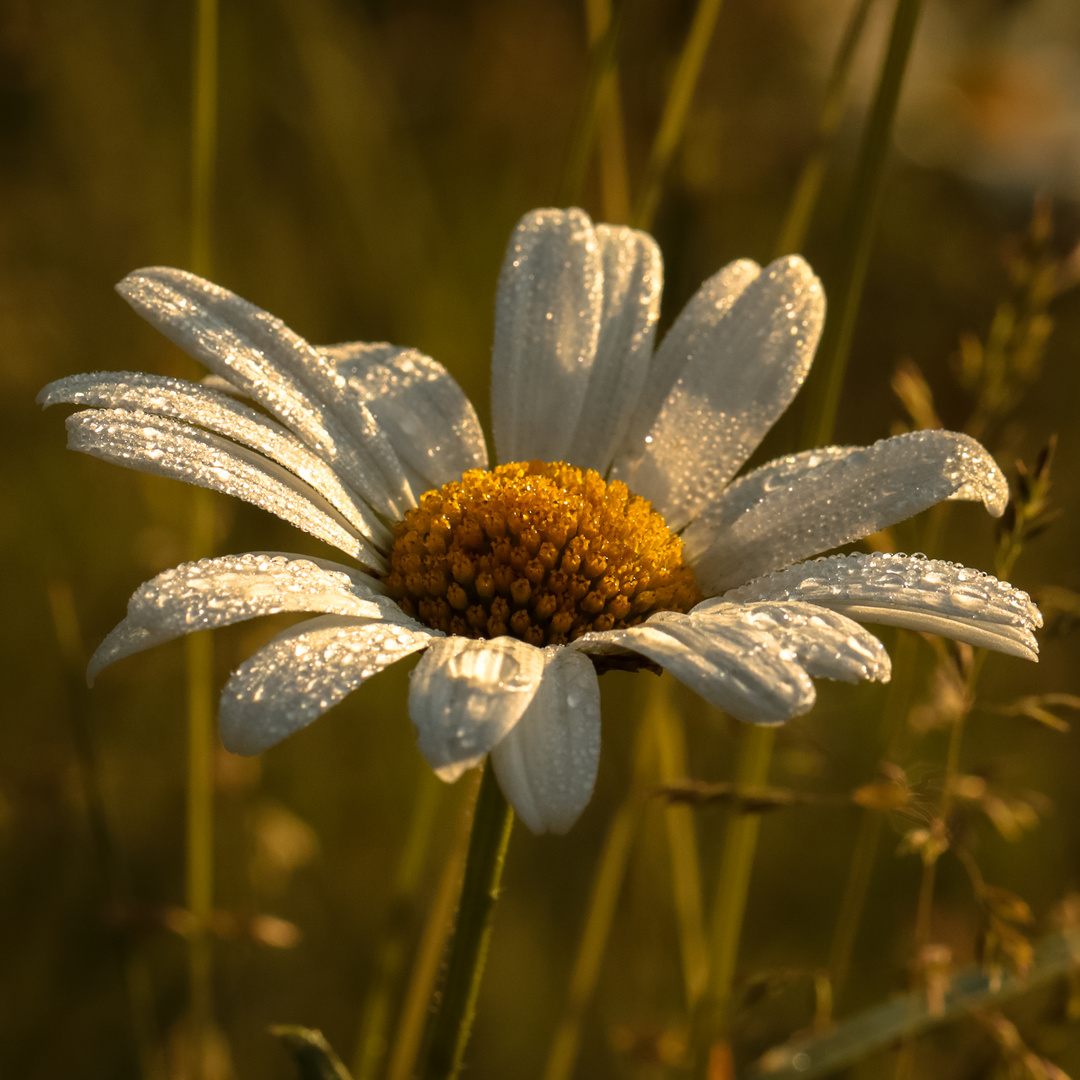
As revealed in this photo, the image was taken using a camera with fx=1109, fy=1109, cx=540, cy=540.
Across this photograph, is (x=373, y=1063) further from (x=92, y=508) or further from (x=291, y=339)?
(x=92, y=508)

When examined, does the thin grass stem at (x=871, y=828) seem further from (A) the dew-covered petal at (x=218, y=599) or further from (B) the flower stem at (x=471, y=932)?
(A) the dew-covered petal at (x=218, y=599)

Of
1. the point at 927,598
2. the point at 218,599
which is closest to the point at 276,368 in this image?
the point at 218,599

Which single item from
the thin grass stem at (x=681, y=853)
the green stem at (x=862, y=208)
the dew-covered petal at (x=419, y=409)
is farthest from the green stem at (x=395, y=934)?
the green stem at (x=862, y=208)

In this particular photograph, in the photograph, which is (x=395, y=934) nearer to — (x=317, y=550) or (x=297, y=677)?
(x=297, y=677)

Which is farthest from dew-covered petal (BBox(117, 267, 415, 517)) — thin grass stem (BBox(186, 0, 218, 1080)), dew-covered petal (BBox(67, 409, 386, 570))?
thin grass stem (BBox(186, 0, 218, 1080))

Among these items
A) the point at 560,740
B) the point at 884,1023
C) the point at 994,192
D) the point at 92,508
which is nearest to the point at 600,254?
the point at 560,740

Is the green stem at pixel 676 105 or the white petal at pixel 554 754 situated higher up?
the green stem at pixel 676 105
